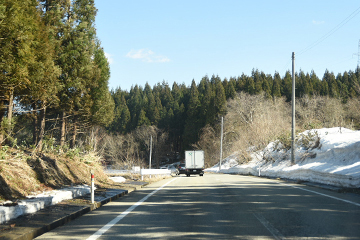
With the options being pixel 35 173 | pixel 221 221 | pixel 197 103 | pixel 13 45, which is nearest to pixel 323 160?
pixel 221 221

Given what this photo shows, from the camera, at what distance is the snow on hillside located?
16.0m

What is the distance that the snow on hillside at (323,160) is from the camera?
52.4ft

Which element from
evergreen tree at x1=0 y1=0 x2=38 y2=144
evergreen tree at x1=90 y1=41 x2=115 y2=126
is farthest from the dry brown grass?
evergreen tree at x1=90 y1=41 x2=115 y2=126

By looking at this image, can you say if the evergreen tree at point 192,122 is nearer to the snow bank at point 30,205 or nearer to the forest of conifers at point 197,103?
the forest of conifers at point 197,103

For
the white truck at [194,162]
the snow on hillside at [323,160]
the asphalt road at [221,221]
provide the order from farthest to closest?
the white truck at [194,162]
the snow on hillside at [323,160]
the asphalt road at [221,221]

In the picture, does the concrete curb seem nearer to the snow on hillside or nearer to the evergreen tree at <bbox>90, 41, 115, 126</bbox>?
the snow on hillside

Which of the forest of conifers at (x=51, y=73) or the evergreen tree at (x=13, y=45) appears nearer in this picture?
the evergreen tree at (x=13, y=45)

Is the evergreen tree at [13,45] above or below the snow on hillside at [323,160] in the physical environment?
above

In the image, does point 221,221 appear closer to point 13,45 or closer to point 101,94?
point 13,45

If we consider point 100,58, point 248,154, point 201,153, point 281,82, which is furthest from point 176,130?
point 100,58

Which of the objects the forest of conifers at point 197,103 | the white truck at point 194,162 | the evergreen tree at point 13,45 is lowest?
the white truck at point 194,162

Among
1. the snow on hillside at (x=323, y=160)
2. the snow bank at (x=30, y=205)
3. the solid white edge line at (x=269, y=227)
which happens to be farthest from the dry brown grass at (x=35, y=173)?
the snow on hillside at (x=323, y=160)

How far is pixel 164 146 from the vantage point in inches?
3812

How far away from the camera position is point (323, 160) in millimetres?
23734
